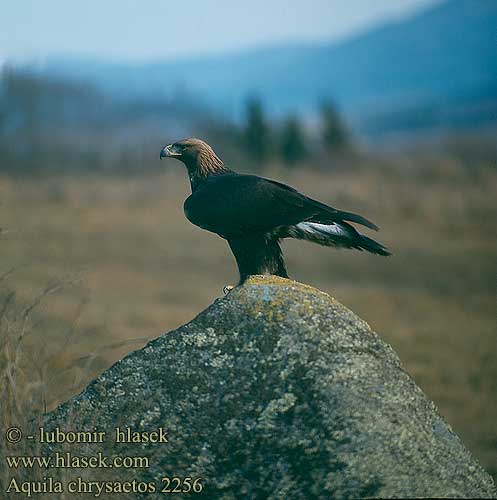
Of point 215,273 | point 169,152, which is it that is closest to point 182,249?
point 215,273

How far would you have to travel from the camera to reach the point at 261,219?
17.7 feet

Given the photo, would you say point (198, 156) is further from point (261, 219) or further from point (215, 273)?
point (215, 273)

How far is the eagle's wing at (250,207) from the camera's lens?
5340 mm

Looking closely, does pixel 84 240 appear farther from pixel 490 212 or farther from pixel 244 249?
pixel 244 249

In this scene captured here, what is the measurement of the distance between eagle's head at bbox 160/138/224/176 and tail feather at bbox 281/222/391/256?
2.77 ft

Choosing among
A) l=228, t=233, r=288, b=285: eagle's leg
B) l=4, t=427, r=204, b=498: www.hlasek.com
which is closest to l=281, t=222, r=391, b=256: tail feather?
l=228, t=233, r=288, b=285: eagle's leg

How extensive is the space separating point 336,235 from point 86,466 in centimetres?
225

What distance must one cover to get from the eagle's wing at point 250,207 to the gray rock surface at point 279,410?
103cm

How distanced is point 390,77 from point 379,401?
18731 centimetres

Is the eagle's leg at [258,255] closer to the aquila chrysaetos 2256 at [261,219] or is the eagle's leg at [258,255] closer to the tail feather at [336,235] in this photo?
the aquila chrysaetos 2256 at [261,219]

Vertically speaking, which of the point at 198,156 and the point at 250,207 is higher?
the point at 198,156

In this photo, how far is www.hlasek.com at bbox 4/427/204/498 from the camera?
149 inches

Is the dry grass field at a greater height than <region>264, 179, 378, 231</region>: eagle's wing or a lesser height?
lesser

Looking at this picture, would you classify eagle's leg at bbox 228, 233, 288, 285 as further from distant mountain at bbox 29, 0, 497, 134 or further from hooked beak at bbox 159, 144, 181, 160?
distant mountain at bbox 29, 0, 497, 134
